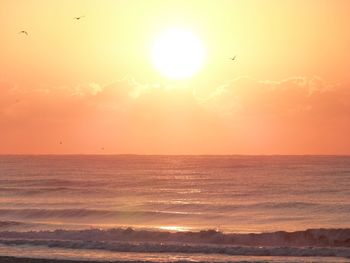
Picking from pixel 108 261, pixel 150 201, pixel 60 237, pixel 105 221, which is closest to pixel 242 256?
pixel 108 261

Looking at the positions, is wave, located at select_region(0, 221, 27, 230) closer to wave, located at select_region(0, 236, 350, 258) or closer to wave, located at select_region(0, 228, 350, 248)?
wave, located at select_region(0, 228, 350, 248)

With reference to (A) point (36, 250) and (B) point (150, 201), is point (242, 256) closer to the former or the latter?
(A) point (36, 250)

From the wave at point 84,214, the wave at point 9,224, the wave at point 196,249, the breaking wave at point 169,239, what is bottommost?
the wave at point 196,249

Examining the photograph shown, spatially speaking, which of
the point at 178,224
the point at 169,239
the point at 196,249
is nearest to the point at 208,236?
the point at 169,239

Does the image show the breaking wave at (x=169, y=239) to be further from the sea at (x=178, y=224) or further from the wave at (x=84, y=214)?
the wave at (x=84, y=214)

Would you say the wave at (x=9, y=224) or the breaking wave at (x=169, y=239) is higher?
the wave at (x=9, y=224)

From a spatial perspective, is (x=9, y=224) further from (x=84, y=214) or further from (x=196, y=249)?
(x=196, y=249)

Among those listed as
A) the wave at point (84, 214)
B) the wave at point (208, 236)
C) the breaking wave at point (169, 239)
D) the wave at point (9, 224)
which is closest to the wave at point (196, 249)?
the breaking wave at point (169, 239)

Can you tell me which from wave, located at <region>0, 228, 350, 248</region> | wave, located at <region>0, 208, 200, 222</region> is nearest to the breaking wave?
wave, located at <region>0, 228, 350, 248</region>

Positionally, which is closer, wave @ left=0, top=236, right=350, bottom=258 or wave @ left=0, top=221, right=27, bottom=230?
wave @ left=0, top=236, right=350, bottom=258

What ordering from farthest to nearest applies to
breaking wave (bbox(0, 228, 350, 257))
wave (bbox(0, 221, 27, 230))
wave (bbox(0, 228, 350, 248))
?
wave (bbox(0, 221, 27, 230)) < wave (bbox(0, 228, 350, 248)) < breaking wave (bbox(0, 228, 350, 257))

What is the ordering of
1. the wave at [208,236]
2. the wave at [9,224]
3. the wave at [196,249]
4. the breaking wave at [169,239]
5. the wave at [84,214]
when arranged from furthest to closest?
the wave at [84,214] < the wave at [9,224] < the wave at [208,236] < the breaking wave at [169,239] < the wave at [196,249]

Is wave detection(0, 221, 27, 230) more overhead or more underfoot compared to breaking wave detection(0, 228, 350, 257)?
more overhead

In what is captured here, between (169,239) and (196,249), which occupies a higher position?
(169,239)
